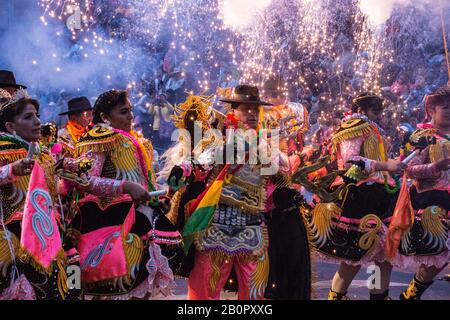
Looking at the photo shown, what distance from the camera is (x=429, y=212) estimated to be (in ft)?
22.3

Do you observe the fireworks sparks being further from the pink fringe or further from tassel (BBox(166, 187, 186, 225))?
tassel (BBox(166, 187, 186, 225))

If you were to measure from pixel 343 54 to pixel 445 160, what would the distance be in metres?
15.2

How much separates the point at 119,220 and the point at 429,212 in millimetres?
3310

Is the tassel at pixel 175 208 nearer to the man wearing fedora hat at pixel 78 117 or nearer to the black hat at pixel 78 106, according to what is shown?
the man wearing fedora hat at pixel 78 117

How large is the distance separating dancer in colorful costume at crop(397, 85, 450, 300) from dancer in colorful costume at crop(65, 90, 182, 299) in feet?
8.83

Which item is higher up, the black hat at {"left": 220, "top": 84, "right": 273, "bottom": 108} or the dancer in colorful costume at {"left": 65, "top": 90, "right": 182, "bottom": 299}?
the black hat at {"left": 220, "top": 84, "right": 273, "bottom": 108}

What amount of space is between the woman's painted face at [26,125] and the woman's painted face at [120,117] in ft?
2.14

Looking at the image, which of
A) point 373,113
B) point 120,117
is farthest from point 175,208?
point 373,113

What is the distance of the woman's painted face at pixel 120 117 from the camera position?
17.8 ft

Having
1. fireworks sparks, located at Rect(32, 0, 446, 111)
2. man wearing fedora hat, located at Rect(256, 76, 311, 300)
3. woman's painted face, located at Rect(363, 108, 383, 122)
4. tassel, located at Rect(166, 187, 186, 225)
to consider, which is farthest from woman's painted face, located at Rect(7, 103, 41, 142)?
fireworks sparks, located at Rect(32, 0, 446, 111)

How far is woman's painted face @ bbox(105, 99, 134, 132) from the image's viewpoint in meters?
5.42

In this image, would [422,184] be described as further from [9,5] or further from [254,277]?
[9,5]
